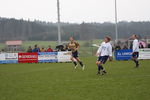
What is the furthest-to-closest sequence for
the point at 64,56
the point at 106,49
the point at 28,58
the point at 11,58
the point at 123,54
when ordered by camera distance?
the point at 11,58, the point at 28,58, the point at 123,54, the point at 64,56, the point at 106,49

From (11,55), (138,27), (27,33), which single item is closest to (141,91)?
(11,55)

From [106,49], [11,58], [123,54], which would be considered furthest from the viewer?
[11,58]

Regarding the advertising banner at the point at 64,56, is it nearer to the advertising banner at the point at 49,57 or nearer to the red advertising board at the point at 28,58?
the advertising banner at the point at 49,57

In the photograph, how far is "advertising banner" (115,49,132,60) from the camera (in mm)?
31795

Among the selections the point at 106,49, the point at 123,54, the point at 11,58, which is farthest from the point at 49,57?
the point at 106,49

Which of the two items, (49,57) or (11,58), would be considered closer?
(49,57)

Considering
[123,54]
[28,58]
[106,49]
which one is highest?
[106,49]

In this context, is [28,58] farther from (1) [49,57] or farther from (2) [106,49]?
(2) [106,49]

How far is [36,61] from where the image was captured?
32.4 metres

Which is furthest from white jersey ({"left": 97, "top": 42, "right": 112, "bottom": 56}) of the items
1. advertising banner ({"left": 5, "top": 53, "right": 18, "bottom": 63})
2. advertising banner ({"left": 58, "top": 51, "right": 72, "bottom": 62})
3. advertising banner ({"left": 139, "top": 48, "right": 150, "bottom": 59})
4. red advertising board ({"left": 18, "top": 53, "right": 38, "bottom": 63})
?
Answer: advertising banner ({"left": 5, "top": 53, "right": 18, "bottom": 63})

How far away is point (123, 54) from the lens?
31969 millimetres

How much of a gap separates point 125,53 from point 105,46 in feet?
53.3

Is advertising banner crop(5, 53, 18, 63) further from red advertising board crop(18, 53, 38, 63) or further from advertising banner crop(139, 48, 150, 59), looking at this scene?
advertising banner crop(139, 48, 150, 59)

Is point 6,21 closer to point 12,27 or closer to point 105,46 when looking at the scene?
point 12,27
